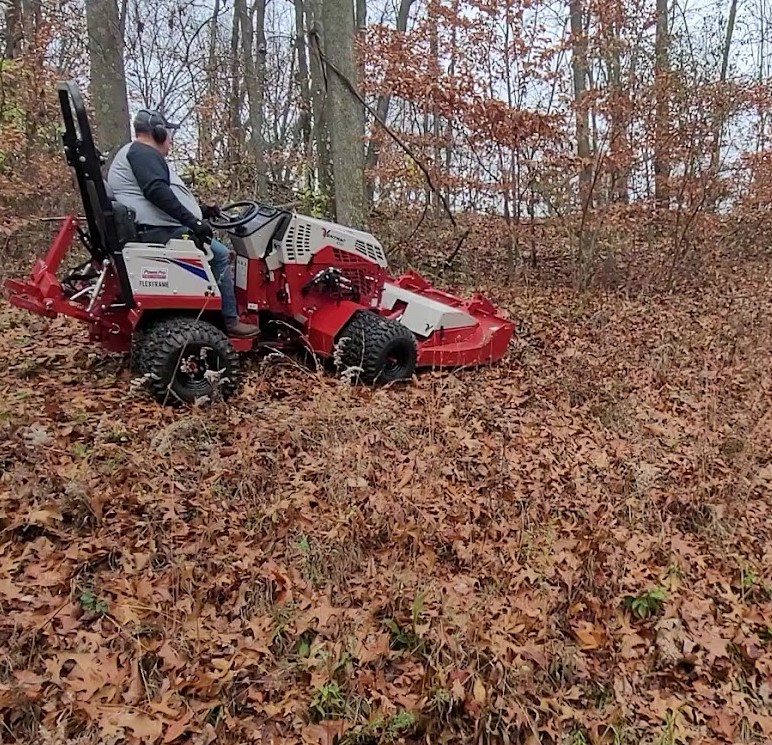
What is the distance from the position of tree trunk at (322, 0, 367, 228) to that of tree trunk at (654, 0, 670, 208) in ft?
11.3

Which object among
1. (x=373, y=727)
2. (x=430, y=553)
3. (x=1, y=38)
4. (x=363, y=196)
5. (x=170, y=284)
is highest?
(x=1, y=38)

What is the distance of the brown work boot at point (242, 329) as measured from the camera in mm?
5180

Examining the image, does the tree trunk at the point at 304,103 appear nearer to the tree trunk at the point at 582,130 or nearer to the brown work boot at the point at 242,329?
the tree trunk at the point at 582,130

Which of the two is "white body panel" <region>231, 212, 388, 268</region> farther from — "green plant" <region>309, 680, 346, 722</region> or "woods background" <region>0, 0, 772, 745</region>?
"green plant" <region>309, 680, 346, 722</region>

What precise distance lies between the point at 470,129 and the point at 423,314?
3.41 meters

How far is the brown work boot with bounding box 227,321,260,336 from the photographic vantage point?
17.0ft

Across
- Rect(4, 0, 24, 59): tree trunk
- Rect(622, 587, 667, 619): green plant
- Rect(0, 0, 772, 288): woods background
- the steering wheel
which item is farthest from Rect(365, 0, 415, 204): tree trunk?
Rect(622, 587, 667, 619): green plant

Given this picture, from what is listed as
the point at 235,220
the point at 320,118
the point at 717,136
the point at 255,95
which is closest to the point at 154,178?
the point at 235,220

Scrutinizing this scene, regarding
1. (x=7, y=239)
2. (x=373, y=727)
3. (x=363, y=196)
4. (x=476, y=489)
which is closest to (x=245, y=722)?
(x=373, y=727)

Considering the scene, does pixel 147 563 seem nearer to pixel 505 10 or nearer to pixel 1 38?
pixel 505 10

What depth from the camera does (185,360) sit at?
459 cm

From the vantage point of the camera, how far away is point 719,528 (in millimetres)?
4109

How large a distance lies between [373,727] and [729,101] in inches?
328

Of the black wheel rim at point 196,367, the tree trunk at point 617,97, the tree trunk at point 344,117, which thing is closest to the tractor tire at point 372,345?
the black wheel rim at point 196,367
